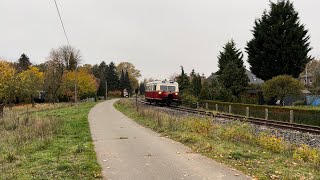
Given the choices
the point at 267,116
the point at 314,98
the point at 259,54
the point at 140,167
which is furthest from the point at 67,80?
the point at 140,167

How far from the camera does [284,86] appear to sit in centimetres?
3741

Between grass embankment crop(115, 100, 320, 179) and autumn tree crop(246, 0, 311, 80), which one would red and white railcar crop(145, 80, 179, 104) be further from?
grass embankment crop(115, 100, 320, 179)

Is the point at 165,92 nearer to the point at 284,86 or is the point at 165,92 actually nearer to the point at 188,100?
the point at 188,100

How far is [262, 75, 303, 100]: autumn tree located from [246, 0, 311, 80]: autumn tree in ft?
25.0

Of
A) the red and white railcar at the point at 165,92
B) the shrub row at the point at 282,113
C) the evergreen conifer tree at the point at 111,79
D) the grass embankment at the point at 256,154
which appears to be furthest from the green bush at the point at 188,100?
the evergreen conifer tree at the point at 111,79

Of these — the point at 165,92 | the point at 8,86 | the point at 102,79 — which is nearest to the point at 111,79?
the point at 102,79

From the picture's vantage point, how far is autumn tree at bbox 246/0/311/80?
44656 millimetres

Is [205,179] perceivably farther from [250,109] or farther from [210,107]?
[210,107]

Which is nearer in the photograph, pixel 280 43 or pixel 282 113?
pixel 282 113

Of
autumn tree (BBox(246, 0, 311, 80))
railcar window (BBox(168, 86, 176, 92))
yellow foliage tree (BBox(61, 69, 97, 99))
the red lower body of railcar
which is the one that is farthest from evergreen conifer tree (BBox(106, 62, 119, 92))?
autumn tree (BBox(246, 0, 311, 80))

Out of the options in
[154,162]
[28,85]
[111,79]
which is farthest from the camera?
[111,79]

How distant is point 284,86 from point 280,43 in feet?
30.0

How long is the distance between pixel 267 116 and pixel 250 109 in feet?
11.7

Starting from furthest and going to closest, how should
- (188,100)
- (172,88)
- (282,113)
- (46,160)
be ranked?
(172,88) → (188,100) → (282,113) → (46,160)
